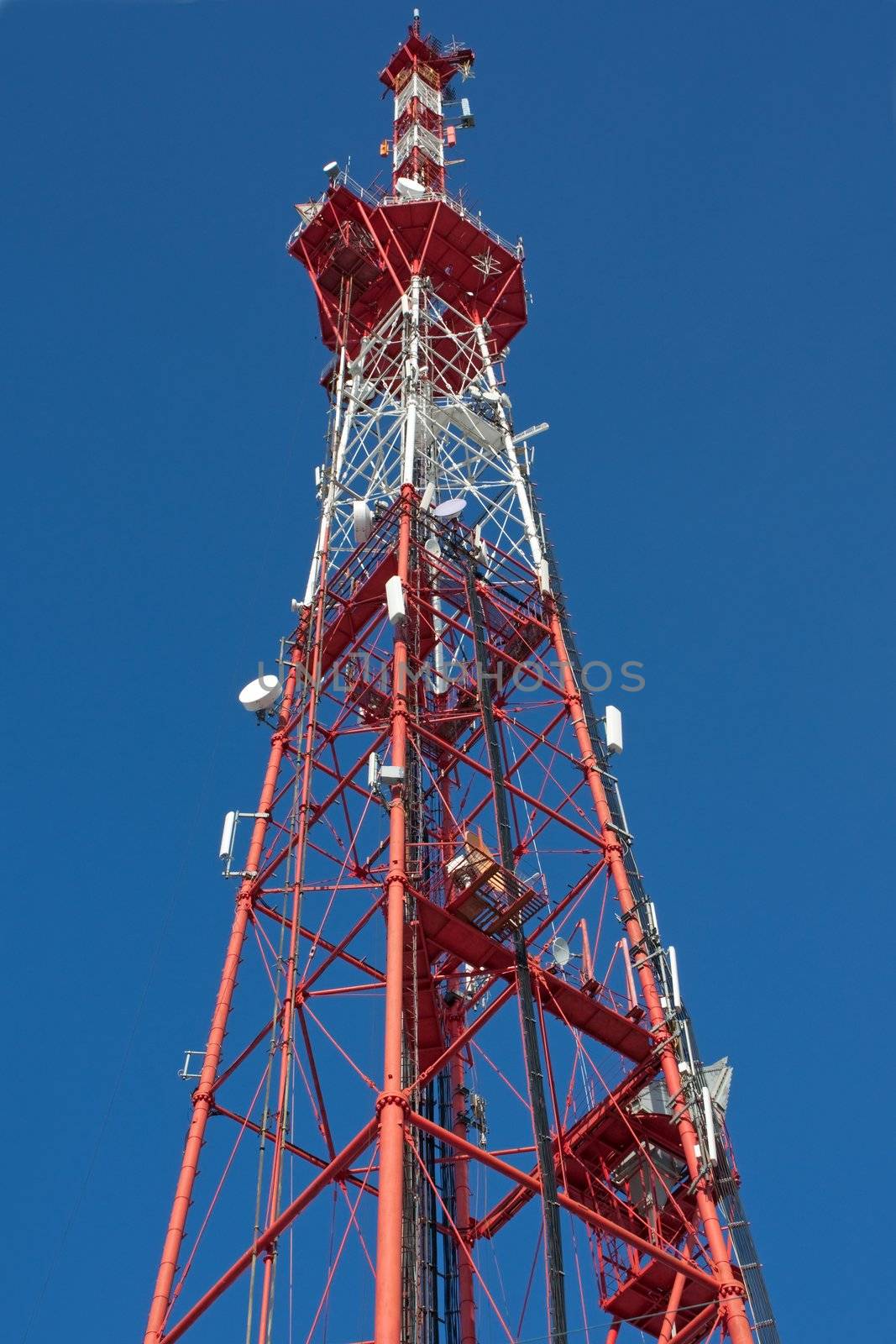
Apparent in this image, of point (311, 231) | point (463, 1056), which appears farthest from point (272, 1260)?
point (311, 231)

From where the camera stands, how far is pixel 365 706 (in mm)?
33281

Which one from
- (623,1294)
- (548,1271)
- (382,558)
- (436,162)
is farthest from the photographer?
(436,162)

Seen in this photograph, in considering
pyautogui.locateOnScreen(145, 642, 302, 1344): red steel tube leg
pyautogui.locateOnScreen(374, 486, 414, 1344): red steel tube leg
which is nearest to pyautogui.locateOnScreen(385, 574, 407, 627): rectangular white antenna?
pyautogui.locateOnScreen(374, 486, 414, 1344): red steel tube leg

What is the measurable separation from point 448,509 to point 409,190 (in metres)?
13.6

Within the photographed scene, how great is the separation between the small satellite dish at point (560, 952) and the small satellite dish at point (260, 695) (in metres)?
8.27

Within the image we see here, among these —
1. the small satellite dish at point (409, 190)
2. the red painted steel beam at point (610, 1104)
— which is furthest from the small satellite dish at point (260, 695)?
the small satellite dish at point (409, 190)

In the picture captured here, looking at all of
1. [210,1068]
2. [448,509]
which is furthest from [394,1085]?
[448,509]

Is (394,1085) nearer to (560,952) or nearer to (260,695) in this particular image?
(560,952)

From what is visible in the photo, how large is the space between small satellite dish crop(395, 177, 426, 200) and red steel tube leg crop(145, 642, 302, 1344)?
62.2ft

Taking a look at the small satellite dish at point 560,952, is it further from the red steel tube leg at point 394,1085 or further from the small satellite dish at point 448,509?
the small satellite dish at point 448,509

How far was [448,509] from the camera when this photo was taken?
35.7m

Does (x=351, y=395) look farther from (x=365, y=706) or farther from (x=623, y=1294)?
(x=623, y=1294)

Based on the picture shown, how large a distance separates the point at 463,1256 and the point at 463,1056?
516 cm

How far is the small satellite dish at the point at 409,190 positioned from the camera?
146 feet
